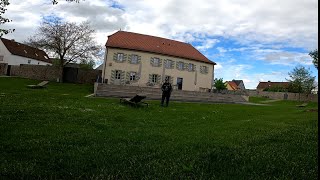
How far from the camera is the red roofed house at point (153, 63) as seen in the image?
4850 cm

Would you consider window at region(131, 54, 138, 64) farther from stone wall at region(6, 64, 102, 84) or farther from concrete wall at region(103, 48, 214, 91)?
stone wall at region(6, 64, 102, 84)

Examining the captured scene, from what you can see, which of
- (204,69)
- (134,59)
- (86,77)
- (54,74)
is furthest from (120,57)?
(204,69)

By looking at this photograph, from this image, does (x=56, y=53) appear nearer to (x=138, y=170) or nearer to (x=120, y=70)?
(x=120, y=70)

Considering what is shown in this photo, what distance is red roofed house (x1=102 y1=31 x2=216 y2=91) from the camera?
48.5 metres

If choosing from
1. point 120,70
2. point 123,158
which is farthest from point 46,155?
point 120,70

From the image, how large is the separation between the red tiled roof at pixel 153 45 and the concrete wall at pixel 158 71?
690 mm

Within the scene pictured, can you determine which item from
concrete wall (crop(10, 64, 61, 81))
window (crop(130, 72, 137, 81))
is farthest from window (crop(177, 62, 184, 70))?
concrete wall (crop(10, 64, 61, 81))

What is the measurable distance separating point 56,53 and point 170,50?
1851 centimetres

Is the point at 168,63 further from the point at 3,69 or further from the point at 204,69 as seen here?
the point at 3,69

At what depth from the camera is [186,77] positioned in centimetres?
5425

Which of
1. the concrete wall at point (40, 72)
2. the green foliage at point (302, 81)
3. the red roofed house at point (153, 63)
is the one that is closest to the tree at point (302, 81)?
the green foliage at point (302, 81)

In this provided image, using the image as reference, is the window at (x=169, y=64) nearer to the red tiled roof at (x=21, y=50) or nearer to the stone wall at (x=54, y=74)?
the stone wall at (x=54, y=74)

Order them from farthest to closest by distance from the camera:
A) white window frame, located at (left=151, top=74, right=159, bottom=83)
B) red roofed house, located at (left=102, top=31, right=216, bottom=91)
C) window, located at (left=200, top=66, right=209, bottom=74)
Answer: window, located at (left=200, top=66, right=209, bottom=74) → white window frame, located at (left=151, top=74, right=159, bottom=83) → red roofed house, located at (left=102, top=31, right=216, bottom=91)

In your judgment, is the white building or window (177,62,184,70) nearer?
window (177,62,184,70)
